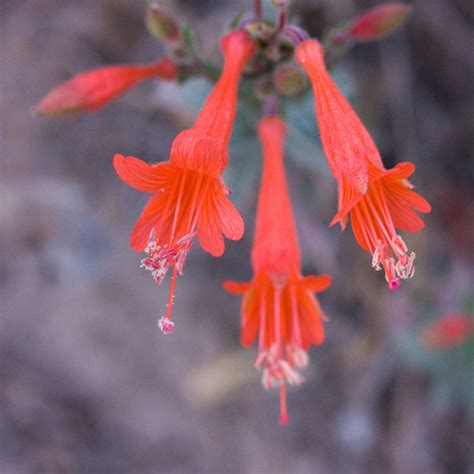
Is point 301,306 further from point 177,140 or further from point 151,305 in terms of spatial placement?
point 151,305

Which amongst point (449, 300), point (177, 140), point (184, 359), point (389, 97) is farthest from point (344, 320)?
point (177, 140)

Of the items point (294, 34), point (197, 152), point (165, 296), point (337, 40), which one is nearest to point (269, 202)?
point (197, 152)

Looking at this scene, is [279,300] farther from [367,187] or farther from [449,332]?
[449,332]

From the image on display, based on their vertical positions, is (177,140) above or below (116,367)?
below

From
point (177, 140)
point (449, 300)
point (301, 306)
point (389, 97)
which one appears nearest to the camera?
point (177, 140)

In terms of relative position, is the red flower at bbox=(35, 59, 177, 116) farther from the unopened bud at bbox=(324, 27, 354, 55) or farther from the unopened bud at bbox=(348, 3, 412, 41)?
the unopened bud at bbox=(348, 3, 412, 41)

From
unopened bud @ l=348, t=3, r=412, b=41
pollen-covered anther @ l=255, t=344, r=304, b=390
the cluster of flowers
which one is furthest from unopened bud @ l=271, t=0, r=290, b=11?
pollen-covered anther @ l=255, t=344, r=304, b=390
